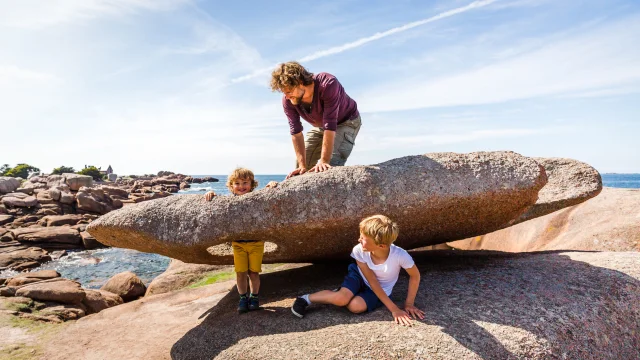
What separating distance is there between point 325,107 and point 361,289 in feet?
8.01

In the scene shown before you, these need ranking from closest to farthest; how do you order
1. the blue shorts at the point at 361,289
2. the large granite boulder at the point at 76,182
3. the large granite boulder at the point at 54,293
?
the blue shorts at the point at 361,289
the large granite boulder at the point at 54,293
the large granite boulder at the point at 76,182

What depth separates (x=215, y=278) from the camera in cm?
902

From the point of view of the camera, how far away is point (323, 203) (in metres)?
4.91

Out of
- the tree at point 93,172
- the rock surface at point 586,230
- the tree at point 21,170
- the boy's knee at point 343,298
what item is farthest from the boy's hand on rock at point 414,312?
the tree at point 21,170

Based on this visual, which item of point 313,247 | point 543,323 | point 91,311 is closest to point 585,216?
point 543,323

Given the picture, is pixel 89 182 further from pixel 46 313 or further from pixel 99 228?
pixel 99 228

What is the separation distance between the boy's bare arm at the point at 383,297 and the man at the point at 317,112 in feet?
4.86

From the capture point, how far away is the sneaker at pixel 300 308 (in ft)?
15.2

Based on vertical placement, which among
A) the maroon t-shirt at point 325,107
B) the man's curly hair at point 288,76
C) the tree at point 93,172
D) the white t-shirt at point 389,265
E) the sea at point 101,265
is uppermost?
the tree at point 93,172

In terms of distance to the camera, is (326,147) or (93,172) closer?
(326,147)

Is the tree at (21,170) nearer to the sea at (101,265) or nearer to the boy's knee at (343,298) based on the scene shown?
the sea at (101,265)

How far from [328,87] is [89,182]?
42778 millimetres

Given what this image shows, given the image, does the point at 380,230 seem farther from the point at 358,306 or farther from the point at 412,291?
the point at 358,306

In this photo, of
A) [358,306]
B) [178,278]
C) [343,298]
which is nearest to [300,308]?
[343,298]
